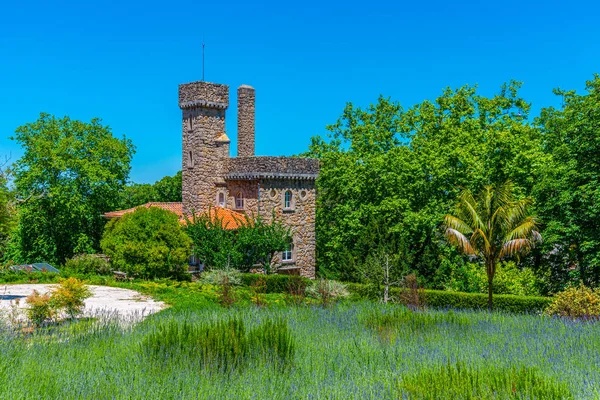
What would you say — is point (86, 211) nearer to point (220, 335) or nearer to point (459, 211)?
point (459, 211)

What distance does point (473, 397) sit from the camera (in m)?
6.26

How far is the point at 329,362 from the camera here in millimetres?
8688

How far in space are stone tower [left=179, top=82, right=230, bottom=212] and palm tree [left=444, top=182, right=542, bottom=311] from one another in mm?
14988

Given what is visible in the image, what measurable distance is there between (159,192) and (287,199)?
26.1 meters

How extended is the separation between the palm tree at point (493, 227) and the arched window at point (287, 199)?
12.5m

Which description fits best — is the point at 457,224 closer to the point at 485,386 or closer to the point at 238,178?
the point at 238,178

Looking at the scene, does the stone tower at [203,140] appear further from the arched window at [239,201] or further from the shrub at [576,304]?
the shrub at [576,304]

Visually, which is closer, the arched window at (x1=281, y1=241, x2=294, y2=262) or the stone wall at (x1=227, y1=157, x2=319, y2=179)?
the stone wall at (x1=227, y1=157, x2=319, y2=179)

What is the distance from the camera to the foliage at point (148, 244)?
92.7 feet

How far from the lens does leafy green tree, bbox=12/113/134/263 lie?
124 feet

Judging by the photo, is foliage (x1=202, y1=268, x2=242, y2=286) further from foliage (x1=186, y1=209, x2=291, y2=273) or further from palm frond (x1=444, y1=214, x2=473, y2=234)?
palm frond (x1=444, y1=214, x2=473, y2=234)

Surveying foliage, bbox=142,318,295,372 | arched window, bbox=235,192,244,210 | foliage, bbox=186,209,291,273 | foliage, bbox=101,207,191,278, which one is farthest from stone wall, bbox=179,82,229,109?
foliage, bbox=142,318,295,372

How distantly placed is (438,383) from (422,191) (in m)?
24.1

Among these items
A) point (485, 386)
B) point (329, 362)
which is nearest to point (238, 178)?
point (329, 362)
